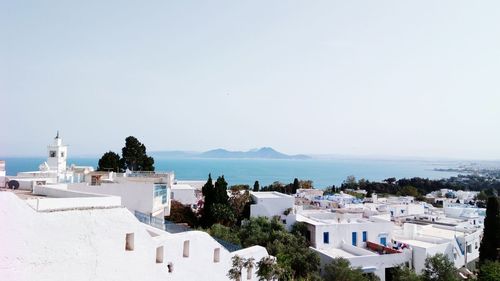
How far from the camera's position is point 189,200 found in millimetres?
29531

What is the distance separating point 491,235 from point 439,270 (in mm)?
6207

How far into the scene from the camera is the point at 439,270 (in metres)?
20.2

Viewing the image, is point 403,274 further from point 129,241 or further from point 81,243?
point 81,243

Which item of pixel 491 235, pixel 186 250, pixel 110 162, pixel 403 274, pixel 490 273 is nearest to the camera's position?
pixel 186 250

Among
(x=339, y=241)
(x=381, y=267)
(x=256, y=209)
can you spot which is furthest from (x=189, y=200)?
(x=381, y=267)

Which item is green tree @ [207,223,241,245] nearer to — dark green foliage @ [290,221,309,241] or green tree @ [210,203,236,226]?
green tree @ [210,203,236,226]

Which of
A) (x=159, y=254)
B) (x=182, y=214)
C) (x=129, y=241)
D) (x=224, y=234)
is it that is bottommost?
(x=224, y=234)

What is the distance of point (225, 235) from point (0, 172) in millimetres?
11615

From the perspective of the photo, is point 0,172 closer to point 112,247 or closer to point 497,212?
point 112,247

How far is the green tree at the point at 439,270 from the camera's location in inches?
782

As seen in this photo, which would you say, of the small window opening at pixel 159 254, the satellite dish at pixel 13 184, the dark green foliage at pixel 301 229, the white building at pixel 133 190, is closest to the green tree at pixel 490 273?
the dark green foliage at pixel 301 229

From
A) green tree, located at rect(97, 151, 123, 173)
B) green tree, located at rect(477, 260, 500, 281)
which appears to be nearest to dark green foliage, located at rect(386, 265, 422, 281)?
green tree, located at rect(477, 260, 500, 281)

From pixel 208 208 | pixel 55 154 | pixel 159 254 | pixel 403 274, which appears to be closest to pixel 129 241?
pixel 159 254

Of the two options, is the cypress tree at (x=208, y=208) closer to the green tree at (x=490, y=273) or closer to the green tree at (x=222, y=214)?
the green tree at (x=222, y=214)
